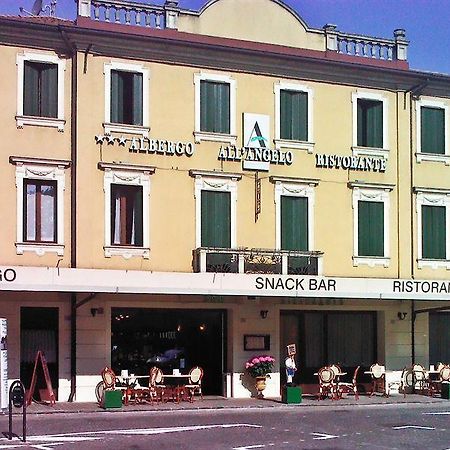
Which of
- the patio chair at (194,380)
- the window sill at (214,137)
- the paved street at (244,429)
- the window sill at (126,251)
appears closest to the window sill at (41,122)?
the window sill at (126,251)

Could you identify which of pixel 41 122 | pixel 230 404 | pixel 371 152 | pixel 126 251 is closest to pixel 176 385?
pixel 230 404

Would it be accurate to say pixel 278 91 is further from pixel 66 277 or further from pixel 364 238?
pixel 66 277

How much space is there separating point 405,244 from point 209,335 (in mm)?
6186

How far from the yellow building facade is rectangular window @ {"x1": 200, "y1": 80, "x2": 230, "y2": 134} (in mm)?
39

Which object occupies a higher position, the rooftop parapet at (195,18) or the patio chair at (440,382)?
the rooftop parapet at (195,18)

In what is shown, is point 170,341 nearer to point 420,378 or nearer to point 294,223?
point 294,223

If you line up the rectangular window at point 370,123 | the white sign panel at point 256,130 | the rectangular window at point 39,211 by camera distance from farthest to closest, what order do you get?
1. the rectangular window at point 370,123
2. the white sign panel at point 256,130
3. the rectangular window at point 39,211

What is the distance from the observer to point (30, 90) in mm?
23641

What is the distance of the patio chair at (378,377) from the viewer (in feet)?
86.1

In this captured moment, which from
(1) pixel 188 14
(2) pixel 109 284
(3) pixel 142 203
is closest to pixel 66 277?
(2) pixel 109 284

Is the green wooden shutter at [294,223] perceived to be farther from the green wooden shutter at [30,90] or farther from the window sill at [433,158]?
the green wooden shutter at [30,90]

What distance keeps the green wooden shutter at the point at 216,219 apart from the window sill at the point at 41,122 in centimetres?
404

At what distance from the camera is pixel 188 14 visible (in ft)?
83.4

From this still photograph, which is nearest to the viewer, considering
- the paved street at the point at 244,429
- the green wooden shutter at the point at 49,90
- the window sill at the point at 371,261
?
the paved street at the point at 244,429
